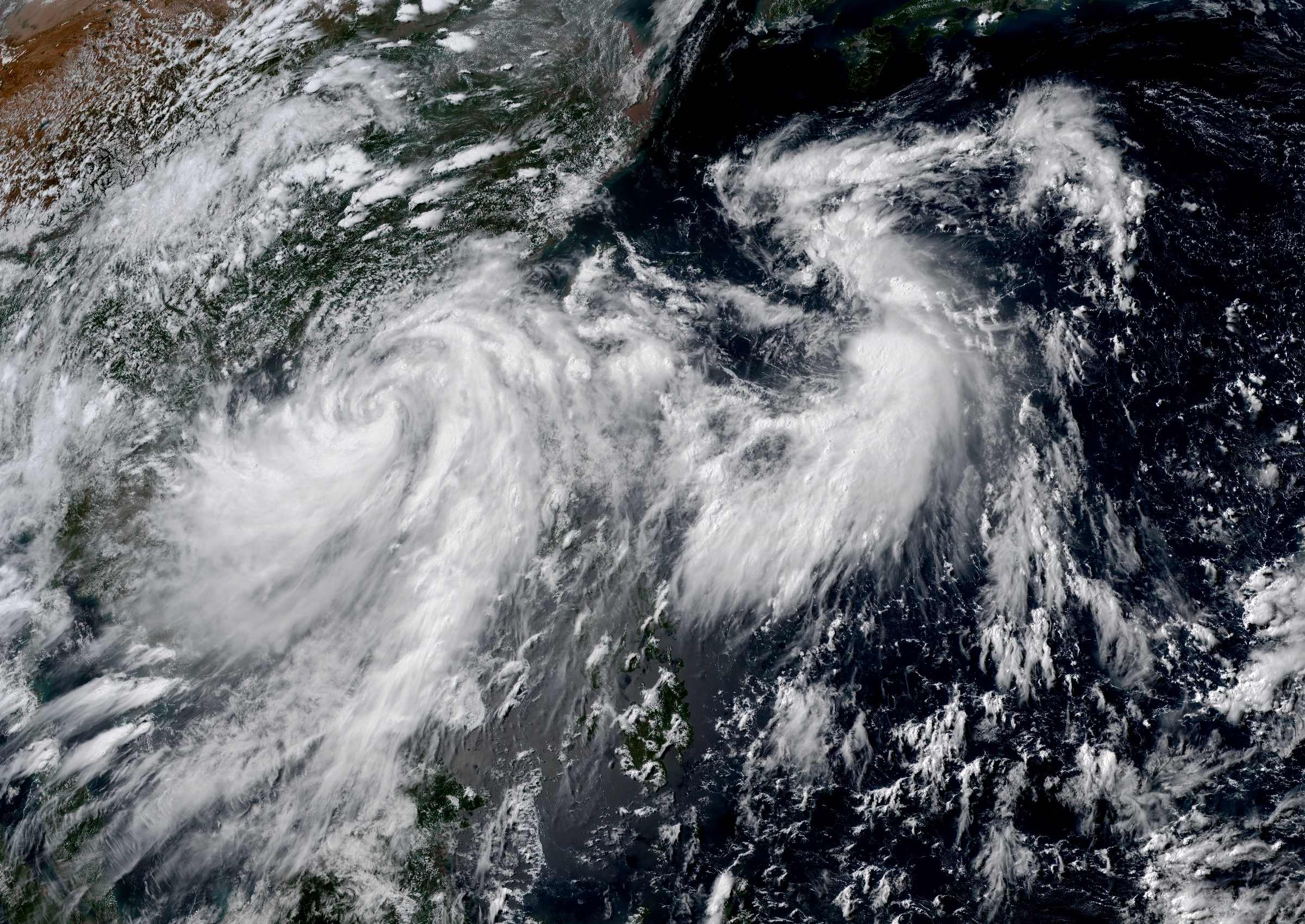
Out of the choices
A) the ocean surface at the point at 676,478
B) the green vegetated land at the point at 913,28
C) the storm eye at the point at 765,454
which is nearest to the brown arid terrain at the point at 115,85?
the ocean surface at the point at 676,478

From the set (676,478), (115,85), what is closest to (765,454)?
(676,478)

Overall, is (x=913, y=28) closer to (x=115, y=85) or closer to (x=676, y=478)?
(x=676, y=478)

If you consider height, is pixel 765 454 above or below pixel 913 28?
below

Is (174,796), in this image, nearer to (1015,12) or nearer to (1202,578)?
(1202,578)

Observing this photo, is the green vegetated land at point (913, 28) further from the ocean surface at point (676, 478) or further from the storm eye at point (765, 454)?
the storm eye at point (765, 454)

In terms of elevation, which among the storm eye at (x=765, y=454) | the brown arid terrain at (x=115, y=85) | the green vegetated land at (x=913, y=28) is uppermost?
the brown arid terrain at (x=115, y=85)

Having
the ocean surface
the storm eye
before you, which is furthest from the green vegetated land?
the storm eye
